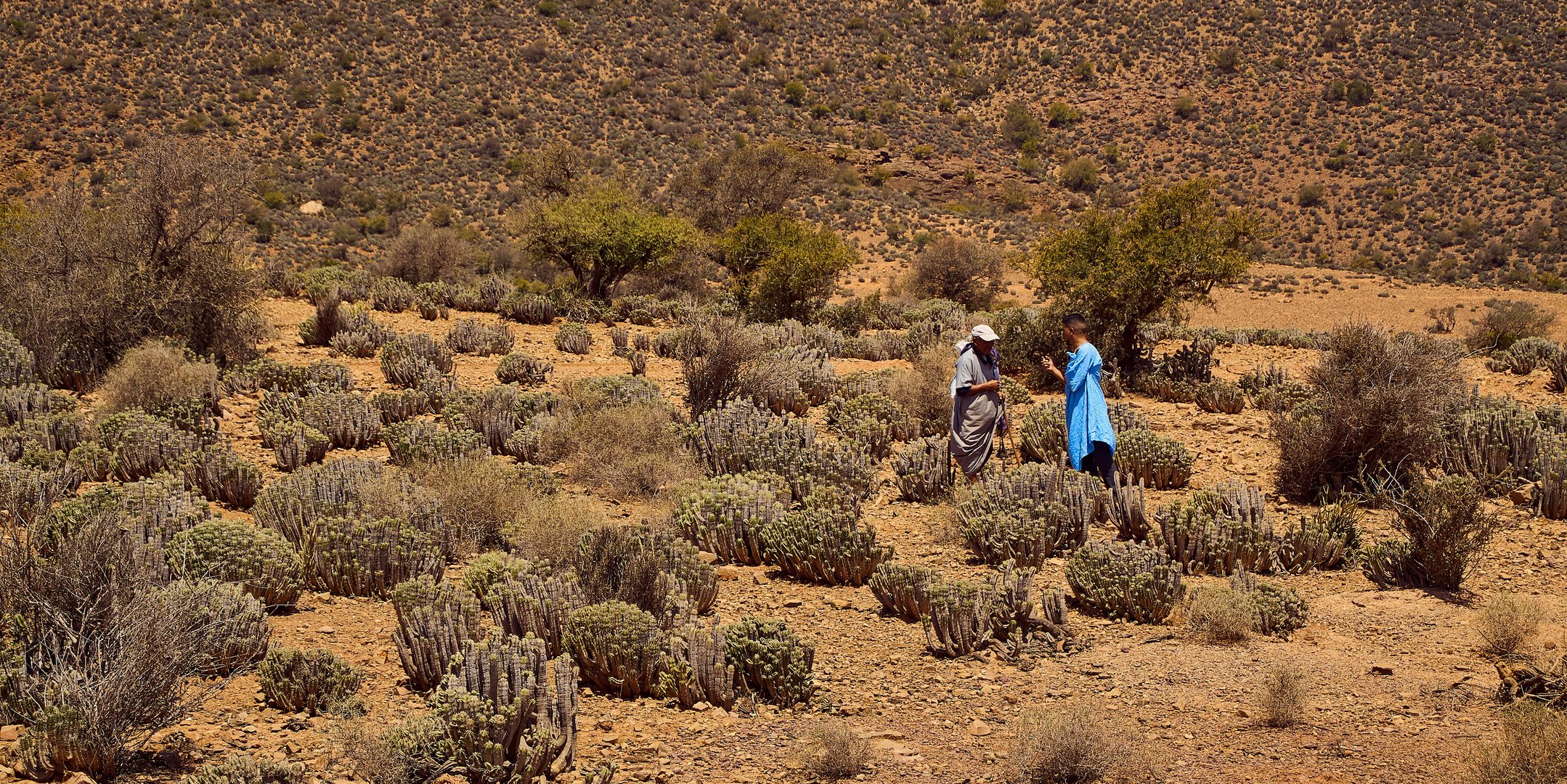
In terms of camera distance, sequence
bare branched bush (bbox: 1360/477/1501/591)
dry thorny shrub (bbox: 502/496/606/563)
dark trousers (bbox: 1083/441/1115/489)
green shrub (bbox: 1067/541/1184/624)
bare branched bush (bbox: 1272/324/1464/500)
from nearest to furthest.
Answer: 1. green shrub (bbox: 1067/541/1184/624)
2. bare branched bush (bbox: 1360/477/1501/591)
3. dry thorny shrub (bbox: 502/496/606/563)
4. dark trousers (bbox: 1083/441/1115/489)
5. bare branched bush (bbox: 1272/324/1464/500)

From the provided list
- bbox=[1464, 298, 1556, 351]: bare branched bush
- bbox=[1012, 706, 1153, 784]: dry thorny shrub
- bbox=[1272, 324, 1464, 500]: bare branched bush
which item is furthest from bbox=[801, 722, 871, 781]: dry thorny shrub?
bbox=[1464, 298, 1556, 351]: bare branched bush

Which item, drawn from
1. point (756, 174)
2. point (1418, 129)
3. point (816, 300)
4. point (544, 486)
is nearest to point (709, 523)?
point (544, 486)

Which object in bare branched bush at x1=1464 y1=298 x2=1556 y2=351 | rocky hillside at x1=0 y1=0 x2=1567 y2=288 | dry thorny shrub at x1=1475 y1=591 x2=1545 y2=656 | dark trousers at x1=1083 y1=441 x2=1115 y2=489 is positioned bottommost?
dry thorny shrub at x1=1475 y1=591 x2=1545 y2=656

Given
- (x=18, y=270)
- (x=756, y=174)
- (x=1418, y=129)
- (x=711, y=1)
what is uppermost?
(x=711, y=1)

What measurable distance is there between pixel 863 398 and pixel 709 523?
3.81 meters

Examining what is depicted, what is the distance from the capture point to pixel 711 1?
56.0 metres

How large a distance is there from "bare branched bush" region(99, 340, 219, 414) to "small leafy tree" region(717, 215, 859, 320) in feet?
32.0

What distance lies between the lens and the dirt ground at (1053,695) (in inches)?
183

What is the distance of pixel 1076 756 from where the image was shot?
4.41m

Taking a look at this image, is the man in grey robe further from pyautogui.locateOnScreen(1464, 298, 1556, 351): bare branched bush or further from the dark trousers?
pyautogui.locateOnScreen(1464, 298, 1556, 351): bare branched bush

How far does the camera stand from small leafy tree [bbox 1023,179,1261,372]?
45.2 feet


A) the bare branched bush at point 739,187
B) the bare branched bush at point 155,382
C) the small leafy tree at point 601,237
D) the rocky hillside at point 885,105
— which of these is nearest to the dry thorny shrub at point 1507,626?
the bare branched bush at point 155,382

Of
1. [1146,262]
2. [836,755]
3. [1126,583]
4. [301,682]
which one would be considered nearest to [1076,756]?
[836,755]

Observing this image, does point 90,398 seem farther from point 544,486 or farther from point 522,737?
point 522,737
